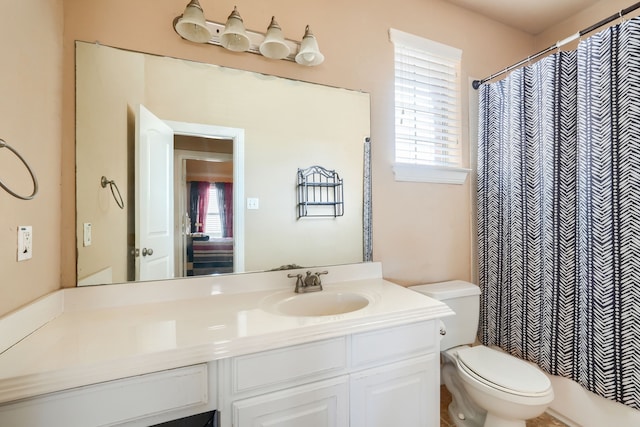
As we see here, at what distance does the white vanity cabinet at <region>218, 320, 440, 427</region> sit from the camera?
0.88m

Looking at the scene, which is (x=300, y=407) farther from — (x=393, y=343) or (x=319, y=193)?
(x=319, y=193)

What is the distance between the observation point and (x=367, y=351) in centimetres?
104

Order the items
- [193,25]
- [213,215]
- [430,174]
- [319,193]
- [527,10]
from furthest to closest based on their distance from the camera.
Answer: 1. [527,10]
2. [430,174]
3. [319,193]
4. [213,215]
5. [193,25]

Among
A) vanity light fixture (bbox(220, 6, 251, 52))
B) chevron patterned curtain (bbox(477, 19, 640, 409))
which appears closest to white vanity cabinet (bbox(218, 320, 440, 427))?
chevron patterned curtain (bbox(477, 19, 640, 409))

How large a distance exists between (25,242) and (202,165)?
2.21 feet

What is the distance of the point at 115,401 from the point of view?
751 mm

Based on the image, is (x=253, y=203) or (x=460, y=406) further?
(x=460, y=406)

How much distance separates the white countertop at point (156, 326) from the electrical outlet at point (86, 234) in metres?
0.19

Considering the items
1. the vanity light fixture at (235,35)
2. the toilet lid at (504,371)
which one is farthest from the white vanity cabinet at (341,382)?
the vanity light fixture at (235,35)

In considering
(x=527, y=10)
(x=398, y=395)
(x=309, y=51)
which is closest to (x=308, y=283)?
(x=398, y=395)

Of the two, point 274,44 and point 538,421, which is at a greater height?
point 274,44

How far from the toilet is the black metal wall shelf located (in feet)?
2.35

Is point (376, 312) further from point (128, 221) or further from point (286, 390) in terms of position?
point (128, 221)

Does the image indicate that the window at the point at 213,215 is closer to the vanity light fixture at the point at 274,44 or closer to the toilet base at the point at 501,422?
the vanity light fixture at the point at 274,44
